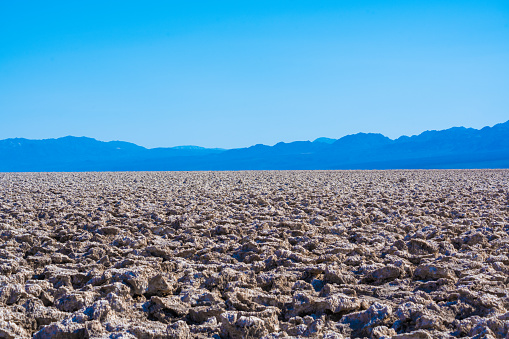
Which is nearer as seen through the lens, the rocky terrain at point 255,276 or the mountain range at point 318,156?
the rocky terrain at point 255,276

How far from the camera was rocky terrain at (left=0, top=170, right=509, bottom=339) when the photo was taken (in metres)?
2.84

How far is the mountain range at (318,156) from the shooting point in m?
130

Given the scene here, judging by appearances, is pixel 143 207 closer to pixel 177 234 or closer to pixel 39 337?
pixel 177 234

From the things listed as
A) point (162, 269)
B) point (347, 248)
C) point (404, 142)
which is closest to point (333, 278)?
point (347, 248)

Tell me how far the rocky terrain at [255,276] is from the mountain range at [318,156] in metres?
112

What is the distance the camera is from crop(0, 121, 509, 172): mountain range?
5128 inches

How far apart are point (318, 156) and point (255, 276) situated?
145699 millimetres

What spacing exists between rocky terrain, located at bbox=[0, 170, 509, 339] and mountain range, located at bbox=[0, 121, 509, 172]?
367ft

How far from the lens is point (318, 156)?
148 metres

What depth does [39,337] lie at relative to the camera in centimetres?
267

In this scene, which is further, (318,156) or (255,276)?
(318,156)

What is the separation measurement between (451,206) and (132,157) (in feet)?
577

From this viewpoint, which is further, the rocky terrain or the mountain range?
the mountain range

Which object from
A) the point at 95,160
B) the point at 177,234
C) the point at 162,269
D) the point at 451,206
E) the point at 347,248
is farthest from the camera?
the point at 95,160
